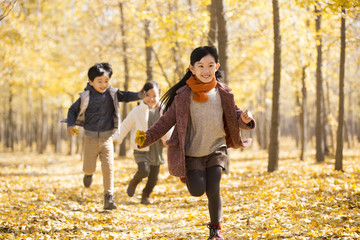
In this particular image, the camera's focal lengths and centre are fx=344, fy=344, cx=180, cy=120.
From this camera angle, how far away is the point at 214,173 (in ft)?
12.4

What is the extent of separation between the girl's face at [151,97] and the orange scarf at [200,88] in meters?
2.46

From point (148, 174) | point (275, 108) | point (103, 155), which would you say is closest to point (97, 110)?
point (103, 155)

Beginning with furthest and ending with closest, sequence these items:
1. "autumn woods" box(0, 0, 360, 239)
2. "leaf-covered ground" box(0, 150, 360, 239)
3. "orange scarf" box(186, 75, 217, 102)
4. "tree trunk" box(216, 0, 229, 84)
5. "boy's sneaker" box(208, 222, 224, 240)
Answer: "tree trunk" box(216, 0, 229, 84), "autumn woods" box(0, 0, 360, 239), "leaf-covered ground" box(0, 150, 360, 239), "orange scarf" box(186, 75, 217, 102), "boy's sneaker" box(208, 222, 224, 240)

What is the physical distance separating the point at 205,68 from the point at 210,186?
130cm

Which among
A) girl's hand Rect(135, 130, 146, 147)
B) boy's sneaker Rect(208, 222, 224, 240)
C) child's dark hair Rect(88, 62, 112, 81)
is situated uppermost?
child's dark hair Rect(88, 62, 112, 81)

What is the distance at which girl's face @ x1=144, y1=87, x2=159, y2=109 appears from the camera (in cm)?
628

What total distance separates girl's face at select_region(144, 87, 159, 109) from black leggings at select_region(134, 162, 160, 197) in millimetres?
1095

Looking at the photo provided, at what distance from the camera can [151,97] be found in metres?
6.31

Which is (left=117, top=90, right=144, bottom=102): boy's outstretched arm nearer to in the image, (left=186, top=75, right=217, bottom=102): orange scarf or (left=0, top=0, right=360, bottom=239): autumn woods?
(left=0, top=0, right=360, bottom=239): autumn woods

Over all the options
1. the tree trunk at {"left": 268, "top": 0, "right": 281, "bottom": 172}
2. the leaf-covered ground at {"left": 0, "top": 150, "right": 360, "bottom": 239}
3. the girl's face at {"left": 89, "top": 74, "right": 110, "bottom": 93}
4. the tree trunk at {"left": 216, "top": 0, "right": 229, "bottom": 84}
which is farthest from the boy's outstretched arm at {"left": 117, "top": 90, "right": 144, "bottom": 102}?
the tree trunk at {"left": 268, "top": 0, "right": 281, "bottom": 172}

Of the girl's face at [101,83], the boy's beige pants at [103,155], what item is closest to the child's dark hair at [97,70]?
the girl's face at [101,83]

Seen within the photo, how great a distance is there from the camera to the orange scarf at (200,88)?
3.77 metres

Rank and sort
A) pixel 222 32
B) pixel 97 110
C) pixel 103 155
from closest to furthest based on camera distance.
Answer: pixel 97 110
pixel 103 155
pixel 222 32

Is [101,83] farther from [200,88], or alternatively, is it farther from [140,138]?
[200,88]
